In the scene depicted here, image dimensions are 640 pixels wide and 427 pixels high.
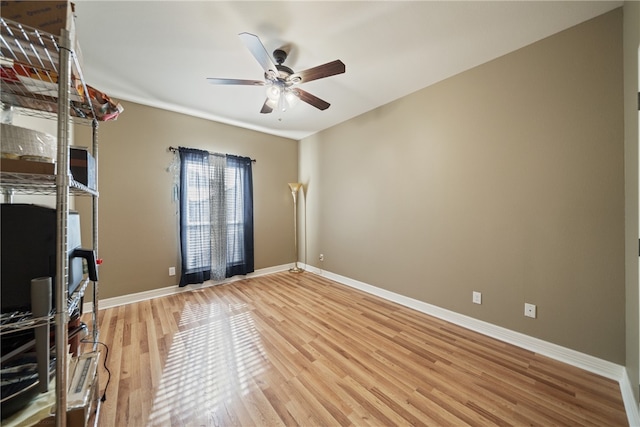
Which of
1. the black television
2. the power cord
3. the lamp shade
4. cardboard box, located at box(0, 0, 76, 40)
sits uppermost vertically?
cardboard box, located at box(0, 0, 76, 40)

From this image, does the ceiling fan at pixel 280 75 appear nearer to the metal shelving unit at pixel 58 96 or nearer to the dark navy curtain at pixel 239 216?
the metal shelving unit at pixel 58 96

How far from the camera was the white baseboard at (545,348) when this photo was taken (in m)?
1.43

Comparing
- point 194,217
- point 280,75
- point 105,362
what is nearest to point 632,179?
point 280,75

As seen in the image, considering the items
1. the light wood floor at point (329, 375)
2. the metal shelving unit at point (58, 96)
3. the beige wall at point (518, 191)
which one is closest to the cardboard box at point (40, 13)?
the metal shelving unit at point (58, 96)

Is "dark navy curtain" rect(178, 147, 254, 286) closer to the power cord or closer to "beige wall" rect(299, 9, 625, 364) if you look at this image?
the power cord

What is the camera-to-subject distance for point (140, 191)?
3.05 metres

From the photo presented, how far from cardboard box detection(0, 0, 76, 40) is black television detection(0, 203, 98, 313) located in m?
0.64

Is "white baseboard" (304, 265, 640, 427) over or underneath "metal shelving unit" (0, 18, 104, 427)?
underneath

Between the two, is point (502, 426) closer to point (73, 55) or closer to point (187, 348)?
point (187, 348)

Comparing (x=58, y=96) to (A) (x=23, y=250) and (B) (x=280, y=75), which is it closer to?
(A) (x=23, y=250)

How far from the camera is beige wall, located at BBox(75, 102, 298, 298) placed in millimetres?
2824

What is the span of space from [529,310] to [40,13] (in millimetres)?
3422

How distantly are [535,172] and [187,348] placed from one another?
135 inches

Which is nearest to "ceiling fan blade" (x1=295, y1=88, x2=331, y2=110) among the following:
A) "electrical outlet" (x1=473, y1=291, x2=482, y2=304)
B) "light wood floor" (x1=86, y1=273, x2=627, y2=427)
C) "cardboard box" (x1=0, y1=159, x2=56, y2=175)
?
"cardboard box" (x1=0, y1=159, x2=56, y2=175)
